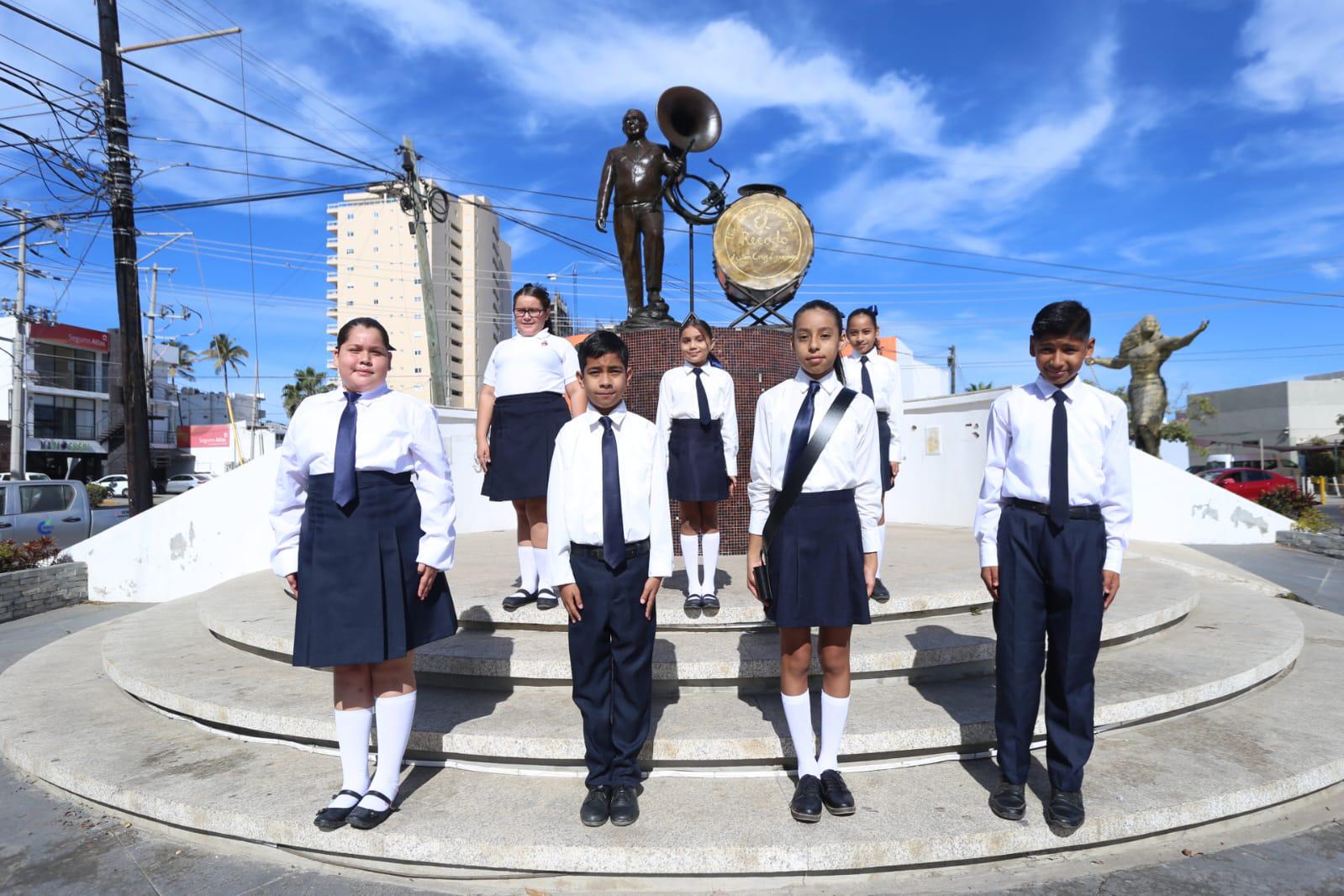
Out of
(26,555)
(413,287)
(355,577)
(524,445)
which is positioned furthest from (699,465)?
(413,287)

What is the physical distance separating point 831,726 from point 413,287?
84.8 meters

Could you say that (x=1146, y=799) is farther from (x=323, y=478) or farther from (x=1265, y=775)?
(x=323, y=478)

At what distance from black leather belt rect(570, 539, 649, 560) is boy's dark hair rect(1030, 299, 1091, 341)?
183cm

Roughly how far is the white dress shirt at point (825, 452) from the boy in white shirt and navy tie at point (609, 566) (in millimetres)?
430

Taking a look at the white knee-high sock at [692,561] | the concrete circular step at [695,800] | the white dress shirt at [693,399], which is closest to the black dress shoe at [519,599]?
the white knee-high sock at [692,561]

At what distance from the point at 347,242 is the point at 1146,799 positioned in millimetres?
88888

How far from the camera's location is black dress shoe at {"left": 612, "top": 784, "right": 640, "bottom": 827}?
9.11 ft

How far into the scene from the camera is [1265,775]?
3.07 meters

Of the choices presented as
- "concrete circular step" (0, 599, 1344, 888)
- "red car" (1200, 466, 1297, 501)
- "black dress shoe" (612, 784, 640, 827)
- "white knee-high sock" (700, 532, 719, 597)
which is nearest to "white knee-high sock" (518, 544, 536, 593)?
"white knee-high sock" (700, 532, 719, 597)

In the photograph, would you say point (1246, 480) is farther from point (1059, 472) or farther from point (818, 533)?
point (818, 533)

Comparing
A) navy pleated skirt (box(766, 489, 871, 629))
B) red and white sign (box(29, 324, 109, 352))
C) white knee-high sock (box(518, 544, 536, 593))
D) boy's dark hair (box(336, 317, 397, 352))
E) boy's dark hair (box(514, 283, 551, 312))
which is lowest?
white knee-high sock (box(518, 544, 536, 593))

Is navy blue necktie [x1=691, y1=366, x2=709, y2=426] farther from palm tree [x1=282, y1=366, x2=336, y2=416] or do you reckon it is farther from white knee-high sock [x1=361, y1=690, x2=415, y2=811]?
palm tree [x1=282, y1=366, x2=336, y2=416]

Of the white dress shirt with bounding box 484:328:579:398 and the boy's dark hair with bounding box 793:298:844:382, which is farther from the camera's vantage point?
the white dress shirt with bounding box 484:328:579:398

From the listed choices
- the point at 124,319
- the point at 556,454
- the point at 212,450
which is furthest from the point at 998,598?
the point at 212,450
